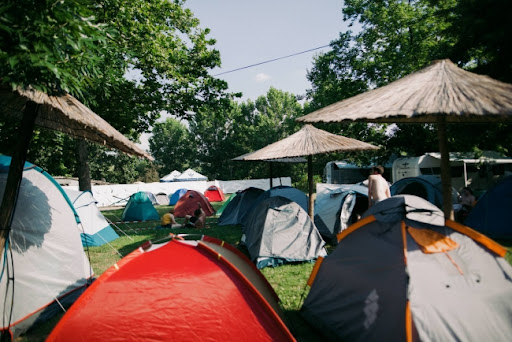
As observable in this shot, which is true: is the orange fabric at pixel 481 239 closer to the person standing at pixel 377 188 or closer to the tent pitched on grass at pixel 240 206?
the person standing at pixel 377 188

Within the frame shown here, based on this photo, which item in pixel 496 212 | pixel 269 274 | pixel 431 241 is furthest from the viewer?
pixel 496 212

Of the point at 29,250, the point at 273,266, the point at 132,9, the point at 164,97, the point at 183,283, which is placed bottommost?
the point at 273,266

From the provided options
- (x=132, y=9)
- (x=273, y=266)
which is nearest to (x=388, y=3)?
(x=132, y=9)

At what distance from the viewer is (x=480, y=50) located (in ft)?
28.5

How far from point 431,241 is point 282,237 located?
13.4ft

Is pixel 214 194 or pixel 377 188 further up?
pixel 377 188

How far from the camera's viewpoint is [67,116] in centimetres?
405

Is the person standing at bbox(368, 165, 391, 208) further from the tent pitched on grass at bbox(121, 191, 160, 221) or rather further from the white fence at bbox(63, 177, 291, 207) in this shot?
the white fence at bbox(63, 177, 291, 207)

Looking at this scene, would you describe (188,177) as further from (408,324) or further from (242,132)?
(408,324)

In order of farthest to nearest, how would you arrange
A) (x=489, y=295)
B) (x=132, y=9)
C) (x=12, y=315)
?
(x=132, y=9) → (x=12, y=315) → (x=489, y=295)

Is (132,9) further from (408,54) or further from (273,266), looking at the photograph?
(408,54)

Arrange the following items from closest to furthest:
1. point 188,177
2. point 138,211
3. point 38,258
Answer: point 38,258 → point 138,211 → point 188,177

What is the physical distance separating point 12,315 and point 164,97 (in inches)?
448

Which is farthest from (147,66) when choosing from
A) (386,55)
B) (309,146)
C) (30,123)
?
(386,55)
